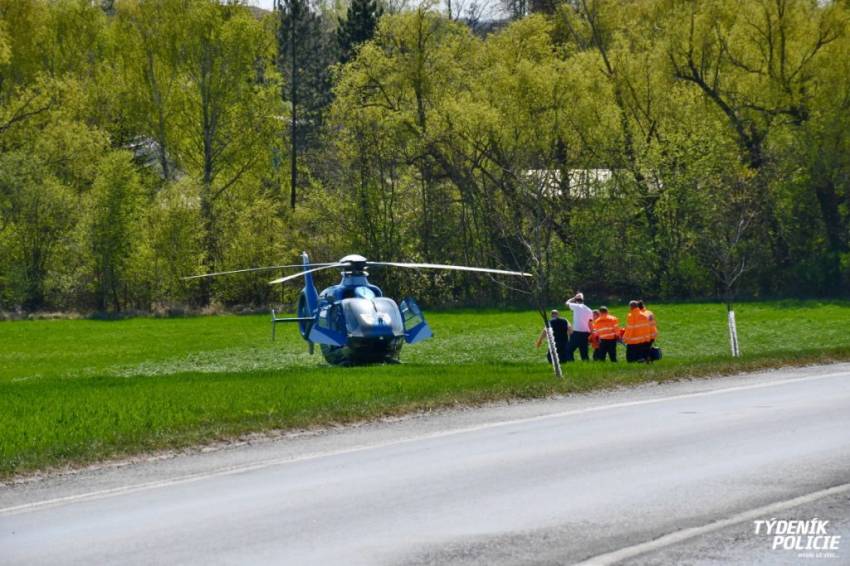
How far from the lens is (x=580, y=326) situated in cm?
2967

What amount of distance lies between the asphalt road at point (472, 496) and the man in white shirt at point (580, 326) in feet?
36.5

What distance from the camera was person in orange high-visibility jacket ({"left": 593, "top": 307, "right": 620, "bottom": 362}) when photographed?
94.7ft

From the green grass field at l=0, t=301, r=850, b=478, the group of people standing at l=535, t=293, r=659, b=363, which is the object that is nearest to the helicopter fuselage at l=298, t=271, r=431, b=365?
the green grass field at l=0, t=301, r=850, b=478

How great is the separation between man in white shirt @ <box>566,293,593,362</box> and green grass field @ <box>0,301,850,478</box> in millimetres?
1888

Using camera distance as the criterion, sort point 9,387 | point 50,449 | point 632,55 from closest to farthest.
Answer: point 50,449 < point 9,387 < point 632,55

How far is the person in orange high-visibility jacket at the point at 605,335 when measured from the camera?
94.7 ft

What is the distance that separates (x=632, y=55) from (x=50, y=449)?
5279cm

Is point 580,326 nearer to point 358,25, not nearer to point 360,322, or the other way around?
point 360,322

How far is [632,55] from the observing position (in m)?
64.1

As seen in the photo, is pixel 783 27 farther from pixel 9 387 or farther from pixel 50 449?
pixel 50 449

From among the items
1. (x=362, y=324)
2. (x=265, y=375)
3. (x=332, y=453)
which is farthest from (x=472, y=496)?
(x=362, y=324)

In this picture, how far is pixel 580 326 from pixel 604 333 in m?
0.89

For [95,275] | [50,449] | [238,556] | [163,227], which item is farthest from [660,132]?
[238,556]

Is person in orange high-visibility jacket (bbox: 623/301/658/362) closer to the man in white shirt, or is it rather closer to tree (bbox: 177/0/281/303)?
the man in white shirt
